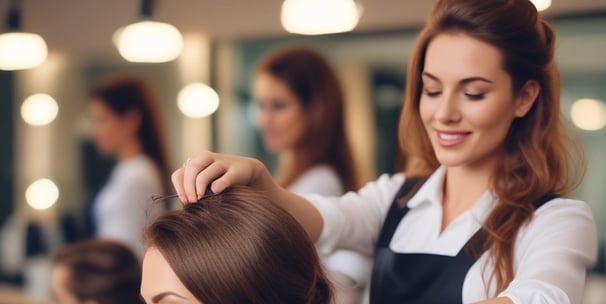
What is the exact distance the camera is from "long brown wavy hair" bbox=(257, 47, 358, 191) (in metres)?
2.74

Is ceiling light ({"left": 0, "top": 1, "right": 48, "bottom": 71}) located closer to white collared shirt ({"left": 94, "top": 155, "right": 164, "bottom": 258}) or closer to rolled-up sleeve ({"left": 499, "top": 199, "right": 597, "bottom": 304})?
white collared shirt ({"left": 94, "top": 155, "right": 164, "bottom": 258})

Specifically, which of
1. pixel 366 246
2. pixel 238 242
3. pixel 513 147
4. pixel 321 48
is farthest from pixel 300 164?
pixel 321 48

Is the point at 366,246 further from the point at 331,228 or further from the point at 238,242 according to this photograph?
the point at 238,242

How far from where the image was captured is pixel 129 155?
3660 mm

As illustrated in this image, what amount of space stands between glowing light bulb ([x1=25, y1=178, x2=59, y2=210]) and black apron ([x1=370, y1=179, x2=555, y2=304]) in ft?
15.5

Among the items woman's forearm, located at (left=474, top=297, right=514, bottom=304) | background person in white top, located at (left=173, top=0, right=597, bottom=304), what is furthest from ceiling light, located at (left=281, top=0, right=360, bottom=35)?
woman's forearm, located at (left=474, top=297, right=514, bottom=304)

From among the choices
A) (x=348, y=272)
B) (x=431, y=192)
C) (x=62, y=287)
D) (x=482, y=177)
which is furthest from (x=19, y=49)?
(x=482, y=177)

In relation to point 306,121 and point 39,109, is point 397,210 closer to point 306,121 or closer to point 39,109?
point 306,121

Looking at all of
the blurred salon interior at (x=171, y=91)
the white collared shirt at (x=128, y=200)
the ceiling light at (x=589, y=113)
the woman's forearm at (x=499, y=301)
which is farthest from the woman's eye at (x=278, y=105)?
the ceiling light at (x=589, y=113)

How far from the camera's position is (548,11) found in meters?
4.40

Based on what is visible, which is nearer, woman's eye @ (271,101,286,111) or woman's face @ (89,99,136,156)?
woman's eye @ (271,101,286,111)

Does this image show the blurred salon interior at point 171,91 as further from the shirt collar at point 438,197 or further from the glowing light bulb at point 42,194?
the shirt collar at point 438,197

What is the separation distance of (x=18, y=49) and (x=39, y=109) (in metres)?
2.36

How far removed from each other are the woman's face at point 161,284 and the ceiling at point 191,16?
11.3 feet
